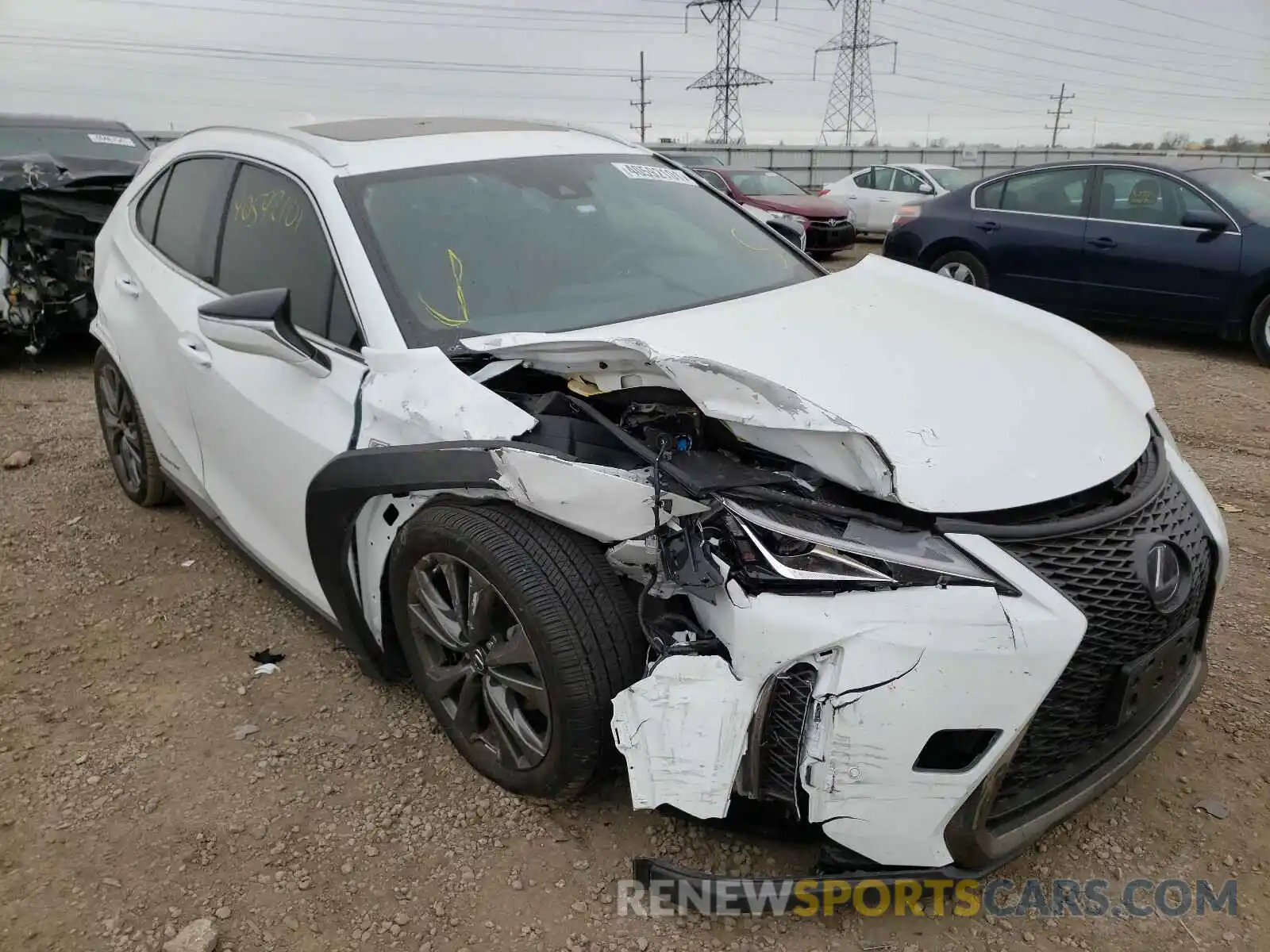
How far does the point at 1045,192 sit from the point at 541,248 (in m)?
6.25

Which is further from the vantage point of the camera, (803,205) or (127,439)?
(803,205)

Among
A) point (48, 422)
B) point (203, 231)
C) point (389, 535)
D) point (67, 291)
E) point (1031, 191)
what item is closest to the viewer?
point (389, 535)

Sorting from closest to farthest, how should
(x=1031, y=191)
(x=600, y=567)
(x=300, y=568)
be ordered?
1. (x=600, y=567)
2. (x=300, y=568)
3. (x=1031, y=191)

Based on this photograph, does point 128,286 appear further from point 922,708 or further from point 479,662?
point 922,708

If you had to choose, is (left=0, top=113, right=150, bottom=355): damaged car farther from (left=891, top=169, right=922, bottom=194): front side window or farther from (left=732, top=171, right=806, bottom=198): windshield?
(left=891, top=169, right=922, bottom=194): front side window

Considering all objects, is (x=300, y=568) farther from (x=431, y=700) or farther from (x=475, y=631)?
(x=475, y=631)

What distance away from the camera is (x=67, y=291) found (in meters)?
6.40

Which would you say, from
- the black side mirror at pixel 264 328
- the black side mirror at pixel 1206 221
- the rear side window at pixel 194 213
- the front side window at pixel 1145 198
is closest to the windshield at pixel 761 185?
the front side window at pixel 1145 198

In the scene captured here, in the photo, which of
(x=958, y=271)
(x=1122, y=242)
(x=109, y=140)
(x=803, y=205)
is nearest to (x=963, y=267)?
(x=958, y=271)

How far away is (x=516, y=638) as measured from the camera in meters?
2.16

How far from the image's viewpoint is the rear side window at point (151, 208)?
3.69 m

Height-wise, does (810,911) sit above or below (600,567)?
below

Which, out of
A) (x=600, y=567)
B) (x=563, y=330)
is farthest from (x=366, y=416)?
(x=600, y=567)

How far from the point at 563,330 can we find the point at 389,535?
72 centimetres
